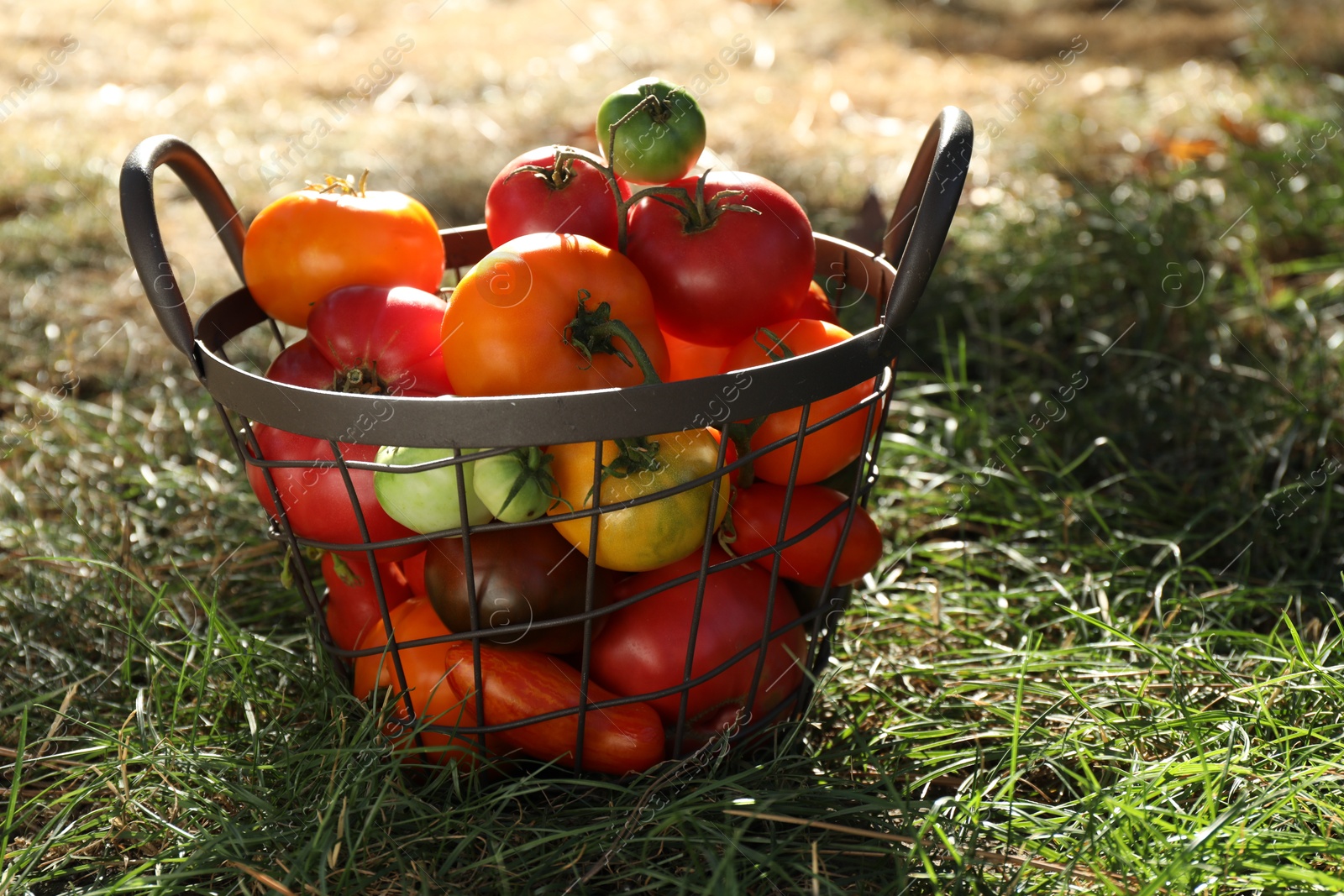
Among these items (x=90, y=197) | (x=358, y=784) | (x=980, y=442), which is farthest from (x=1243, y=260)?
(x=90, y=197)

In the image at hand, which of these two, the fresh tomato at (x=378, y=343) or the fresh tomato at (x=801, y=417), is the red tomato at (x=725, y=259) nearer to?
the fresh tomato at (x=801, y=417)

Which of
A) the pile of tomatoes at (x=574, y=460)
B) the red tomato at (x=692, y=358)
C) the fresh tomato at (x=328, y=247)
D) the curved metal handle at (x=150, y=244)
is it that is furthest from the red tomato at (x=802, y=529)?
the curved metal handle at (x=150, y=244)

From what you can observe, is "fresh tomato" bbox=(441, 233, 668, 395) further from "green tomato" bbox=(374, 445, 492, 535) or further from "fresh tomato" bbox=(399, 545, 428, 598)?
"fresh tomato" bbox=(399, 545, 428, 598)

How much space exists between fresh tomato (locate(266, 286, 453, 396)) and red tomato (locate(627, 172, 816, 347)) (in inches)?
9.6

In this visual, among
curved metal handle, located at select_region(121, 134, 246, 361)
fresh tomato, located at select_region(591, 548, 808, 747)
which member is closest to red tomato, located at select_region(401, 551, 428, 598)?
fresh tomato, located at select_region(591, 548, 808, 747)

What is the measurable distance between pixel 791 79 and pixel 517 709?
3685 millimetres

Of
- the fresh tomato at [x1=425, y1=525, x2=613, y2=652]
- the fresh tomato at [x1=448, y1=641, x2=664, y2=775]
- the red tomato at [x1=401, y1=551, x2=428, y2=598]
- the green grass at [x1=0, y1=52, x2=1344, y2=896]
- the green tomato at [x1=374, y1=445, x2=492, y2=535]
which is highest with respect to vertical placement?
the green tomato at [x1=374, y1=445, x2=492, y2=535]

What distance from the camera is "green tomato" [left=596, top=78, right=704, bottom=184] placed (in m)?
1.21

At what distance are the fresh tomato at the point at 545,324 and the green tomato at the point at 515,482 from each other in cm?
7

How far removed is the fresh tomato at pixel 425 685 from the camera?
3.69 ft

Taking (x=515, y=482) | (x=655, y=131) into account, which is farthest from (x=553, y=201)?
(x=515, y=482)

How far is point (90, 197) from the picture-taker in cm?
301

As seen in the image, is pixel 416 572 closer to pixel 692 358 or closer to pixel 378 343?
pixel 378 343

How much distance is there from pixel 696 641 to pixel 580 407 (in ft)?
1.05
